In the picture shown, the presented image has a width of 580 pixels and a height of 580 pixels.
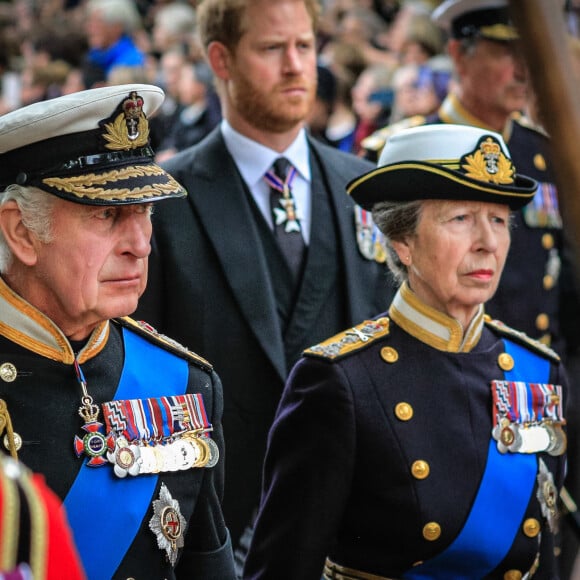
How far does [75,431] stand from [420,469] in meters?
0.88

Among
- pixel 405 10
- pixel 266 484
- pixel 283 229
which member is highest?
pixel 405 10

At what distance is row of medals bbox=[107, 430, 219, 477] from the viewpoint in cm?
252

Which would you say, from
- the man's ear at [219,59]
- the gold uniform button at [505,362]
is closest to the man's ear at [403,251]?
the gold uniform button at [505,362]

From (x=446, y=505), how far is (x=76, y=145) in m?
1.24

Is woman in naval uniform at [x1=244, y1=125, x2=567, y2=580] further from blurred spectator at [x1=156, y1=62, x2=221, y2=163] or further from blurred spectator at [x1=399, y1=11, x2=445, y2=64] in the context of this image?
blurred spectator at [x1=156, y1=62, x2=221, y2=163]

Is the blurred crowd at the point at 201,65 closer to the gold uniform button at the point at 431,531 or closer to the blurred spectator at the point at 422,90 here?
the blurred spectator at the point at 422,90

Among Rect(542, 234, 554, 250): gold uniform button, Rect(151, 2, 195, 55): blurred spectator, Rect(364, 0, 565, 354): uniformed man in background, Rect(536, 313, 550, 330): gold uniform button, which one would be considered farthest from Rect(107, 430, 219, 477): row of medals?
Rect(151, 2, 195, 55): blurred spectator

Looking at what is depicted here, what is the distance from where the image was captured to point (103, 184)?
2.48 meters

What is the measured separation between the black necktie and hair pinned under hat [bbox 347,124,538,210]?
75 centimetres

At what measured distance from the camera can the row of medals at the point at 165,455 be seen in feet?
8.27

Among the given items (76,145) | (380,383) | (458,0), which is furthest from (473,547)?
(458,0)

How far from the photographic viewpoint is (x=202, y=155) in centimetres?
408

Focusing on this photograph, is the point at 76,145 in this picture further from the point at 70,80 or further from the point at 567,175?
the point at 70,80

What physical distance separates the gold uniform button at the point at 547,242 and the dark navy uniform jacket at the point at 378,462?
68.9 inches
